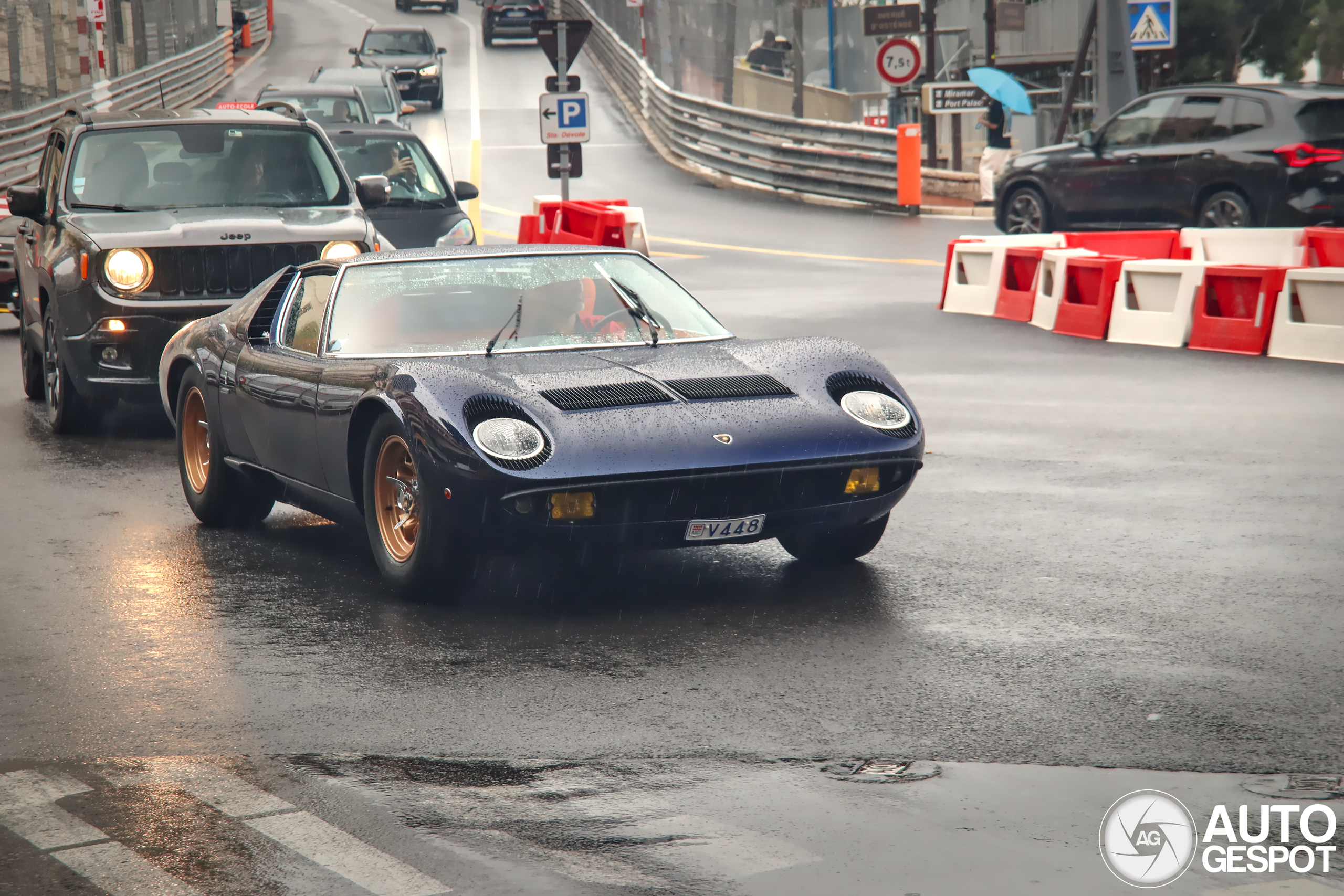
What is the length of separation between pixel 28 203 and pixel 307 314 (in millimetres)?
4469

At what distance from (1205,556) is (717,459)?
2229 millimetres

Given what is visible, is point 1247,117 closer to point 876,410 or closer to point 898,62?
point 898,62

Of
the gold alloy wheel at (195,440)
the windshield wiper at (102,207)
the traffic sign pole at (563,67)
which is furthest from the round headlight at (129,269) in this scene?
the traffic sign pole at (563,67)

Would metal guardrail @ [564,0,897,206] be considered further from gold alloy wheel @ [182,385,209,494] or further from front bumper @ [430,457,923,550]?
front bumper @ [430,457,923,550]

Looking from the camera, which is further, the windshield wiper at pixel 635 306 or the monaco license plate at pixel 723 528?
the windshield wiper at pixel 635 306

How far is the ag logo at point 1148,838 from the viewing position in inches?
154

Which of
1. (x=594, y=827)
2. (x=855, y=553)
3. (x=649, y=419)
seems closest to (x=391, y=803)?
(x=594, y=827)

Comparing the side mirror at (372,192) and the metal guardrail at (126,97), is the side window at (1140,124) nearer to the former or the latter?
the side mirror at (372,192)

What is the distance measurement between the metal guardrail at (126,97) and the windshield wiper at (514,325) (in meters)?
18.2

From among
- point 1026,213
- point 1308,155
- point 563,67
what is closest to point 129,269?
point 563,67

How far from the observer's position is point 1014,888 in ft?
12.5

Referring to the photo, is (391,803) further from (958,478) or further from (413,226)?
(413,226)

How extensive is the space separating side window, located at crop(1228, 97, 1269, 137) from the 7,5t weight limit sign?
1203cm

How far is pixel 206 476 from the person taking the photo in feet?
27.7
